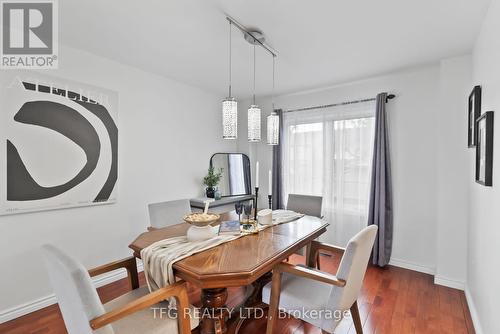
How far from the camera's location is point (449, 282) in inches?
100.0

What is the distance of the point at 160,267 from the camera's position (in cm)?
137

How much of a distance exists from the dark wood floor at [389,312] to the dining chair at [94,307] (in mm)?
810

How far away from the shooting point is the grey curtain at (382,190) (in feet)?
9.71

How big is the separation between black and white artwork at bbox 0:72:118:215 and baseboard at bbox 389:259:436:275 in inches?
139

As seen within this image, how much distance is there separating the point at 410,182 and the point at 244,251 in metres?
2.49

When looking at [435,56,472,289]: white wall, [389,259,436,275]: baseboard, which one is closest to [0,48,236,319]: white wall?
[389,259,436,275]: baseboard

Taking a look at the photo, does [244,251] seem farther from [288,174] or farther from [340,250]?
[288,174]

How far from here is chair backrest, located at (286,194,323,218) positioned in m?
2.81

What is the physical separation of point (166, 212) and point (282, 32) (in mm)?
2011

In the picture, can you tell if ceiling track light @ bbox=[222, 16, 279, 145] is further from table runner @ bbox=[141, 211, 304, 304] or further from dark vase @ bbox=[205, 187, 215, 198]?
dark vase @ bbox=[205, 187, 215, 198]

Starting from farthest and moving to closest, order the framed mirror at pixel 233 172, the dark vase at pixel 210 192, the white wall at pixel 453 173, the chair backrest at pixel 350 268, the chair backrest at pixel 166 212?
the framed mirror at pixel 233 172 → the dark vase at pixel 210 192 → the white wall at pixel 453 173 → the chair backrest at pixel 166 212 → the chair backrest at pixel 350 268

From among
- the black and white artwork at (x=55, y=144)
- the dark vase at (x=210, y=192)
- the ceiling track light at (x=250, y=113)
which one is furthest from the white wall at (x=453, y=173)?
the black and white artwork at (x=55, y=144)

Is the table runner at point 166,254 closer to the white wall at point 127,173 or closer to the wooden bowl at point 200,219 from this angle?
the wooden bowl at point 200,219

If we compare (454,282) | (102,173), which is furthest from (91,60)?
(454,282)
